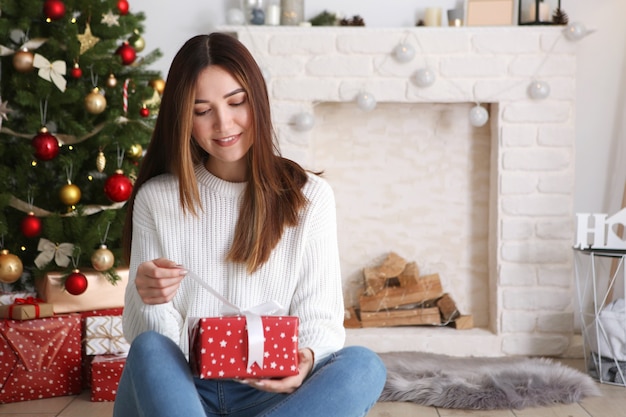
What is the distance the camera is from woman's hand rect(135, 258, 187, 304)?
152cm

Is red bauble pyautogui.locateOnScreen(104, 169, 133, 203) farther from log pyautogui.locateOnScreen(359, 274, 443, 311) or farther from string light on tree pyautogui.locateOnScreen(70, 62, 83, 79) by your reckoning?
log pyautogui.locateOnScreen(359, 274, 443, 311)

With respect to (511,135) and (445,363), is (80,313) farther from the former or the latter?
(511,135)

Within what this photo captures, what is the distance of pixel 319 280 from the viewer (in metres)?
1.71

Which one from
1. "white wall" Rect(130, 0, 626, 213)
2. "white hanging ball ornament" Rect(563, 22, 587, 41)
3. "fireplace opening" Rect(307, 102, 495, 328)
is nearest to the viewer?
"white hanging ball ornament" Rect(563, 22, 587, 41)

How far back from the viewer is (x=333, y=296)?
5.65 ft

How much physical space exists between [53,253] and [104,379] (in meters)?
0.46

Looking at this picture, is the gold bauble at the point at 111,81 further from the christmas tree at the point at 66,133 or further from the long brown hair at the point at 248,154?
the long brown hair at the point at 248,154

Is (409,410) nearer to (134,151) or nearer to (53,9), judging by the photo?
(134,151)

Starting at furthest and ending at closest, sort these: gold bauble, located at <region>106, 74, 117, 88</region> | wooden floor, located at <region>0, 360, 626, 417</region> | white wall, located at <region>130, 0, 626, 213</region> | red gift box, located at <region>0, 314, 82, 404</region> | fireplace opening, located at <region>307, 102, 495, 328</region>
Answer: fireplace opening, located at <region>307, 102, 495, 328</region>, white wall, located at <region>130, 0, 626, 213</region>, gold bauble, located at <region>106, 74, 117, 88</region>, red gift box, located at <region>0, 314, 82, 404</region>, wooden floor, located at <region>0, 360, 626, 417</region>

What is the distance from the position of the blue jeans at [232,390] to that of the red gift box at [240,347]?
52 millimetres

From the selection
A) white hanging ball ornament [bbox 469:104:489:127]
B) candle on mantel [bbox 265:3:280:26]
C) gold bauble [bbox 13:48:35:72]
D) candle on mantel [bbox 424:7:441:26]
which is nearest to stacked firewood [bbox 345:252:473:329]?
white hanging ball ornament [bbox 469:104:489:127]

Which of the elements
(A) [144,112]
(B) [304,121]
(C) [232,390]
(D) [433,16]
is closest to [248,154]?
(C) [232,390]

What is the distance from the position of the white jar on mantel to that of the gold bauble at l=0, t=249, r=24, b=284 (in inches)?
54.8

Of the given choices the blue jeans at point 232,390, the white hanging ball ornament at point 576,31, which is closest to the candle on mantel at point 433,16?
the white hanging ball ornament at point 576,31
